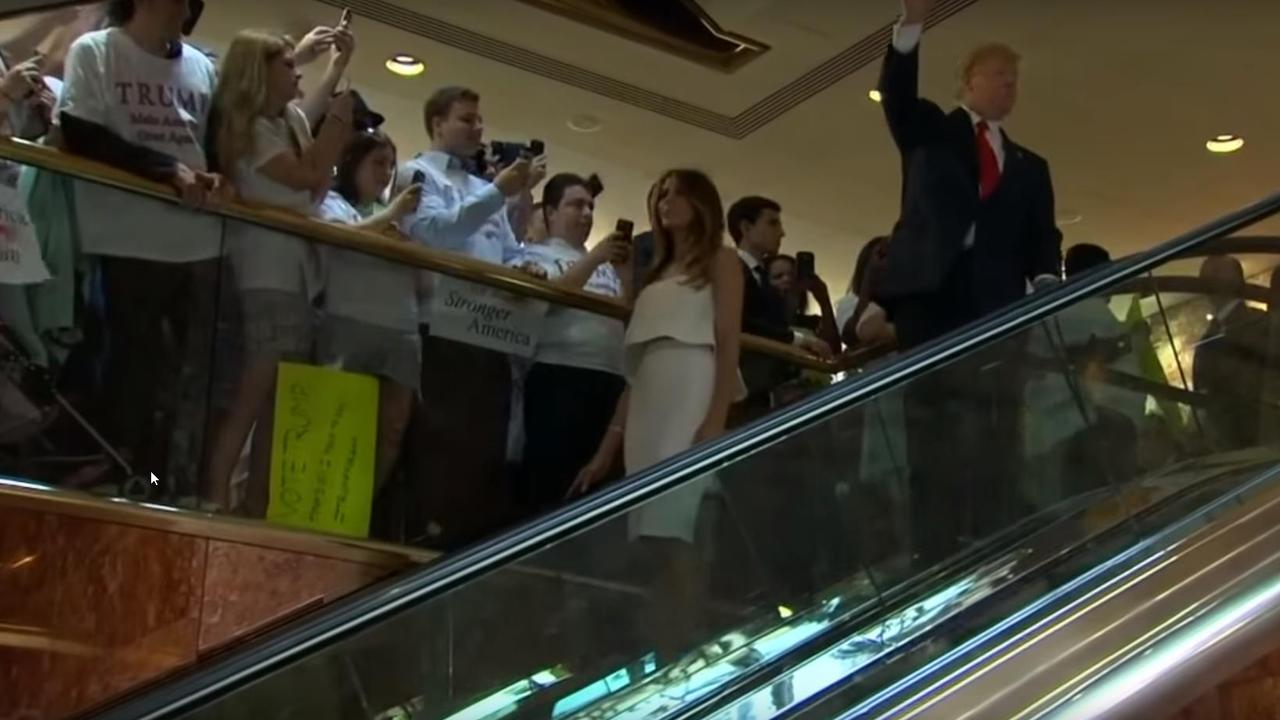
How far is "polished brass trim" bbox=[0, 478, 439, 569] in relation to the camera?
3.77m

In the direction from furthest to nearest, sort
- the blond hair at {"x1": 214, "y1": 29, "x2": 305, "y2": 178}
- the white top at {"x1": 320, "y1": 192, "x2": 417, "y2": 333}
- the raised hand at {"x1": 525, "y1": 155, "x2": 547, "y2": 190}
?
the raised hand at {"x1": 525, "y1": 155, "x2": 547, "y2": 190}
the white top at {"x1": 320, "y1": 192, "x2": 417, "y2": 333}
the blond hair at {"x1": 214, "y1": 29, "x2": 305, "y2": 178}

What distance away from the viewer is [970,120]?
4.15 metres

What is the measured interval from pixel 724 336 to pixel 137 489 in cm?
168

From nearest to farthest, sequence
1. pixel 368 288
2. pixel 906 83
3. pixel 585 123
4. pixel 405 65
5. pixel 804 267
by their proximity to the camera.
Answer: pixel 906 83
pixel 368 288
pixel 804 267
pixel 405 65
pixel 585 123

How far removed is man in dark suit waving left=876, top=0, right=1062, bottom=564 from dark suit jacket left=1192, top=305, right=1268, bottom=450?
49cm

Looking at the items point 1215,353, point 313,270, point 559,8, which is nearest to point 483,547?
point 313,270

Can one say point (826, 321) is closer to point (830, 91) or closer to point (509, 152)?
point (509, 152)

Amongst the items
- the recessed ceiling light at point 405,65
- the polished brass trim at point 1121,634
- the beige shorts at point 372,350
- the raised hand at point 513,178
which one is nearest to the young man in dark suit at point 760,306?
the raised hand at point 513,178

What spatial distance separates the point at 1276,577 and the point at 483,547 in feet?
4.65

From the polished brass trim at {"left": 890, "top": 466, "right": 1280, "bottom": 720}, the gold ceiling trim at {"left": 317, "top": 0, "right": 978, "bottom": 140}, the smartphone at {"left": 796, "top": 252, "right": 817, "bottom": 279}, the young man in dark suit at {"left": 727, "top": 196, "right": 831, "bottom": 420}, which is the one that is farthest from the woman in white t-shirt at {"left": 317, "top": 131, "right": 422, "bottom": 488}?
the gold ceiling trim at {"left": 317, "top": 0, "right": 978, "bottom": 140}

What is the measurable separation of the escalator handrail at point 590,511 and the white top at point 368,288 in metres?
1.64

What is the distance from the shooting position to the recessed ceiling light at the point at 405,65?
→ 26.7 ft

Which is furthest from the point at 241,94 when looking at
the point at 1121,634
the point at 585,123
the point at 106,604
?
the point at 585,123

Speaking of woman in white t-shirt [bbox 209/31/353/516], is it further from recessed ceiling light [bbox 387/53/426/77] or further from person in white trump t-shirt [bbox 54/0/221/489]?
recessed ceiling light [bbox 387/53/426/77]
